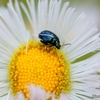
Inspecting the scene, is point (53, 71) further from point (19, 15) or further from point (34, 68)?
point (19, 15)

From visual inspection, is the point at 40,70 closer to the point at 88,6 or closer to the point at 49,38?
the point at 49,38

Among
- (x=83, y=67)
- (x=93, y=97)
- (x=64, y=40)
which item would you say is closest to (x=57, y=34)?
(x=64, y=40)

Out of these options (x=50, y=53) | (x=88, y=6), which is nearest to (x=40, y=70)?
(x=50, y=53)

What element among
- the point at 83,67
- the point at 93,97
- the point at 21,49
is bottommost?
the point at 93,97

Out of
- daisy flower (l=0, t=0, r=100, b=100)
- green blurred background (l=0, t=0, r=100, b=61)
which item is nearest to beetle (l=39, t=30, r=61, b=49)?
daisy flower (l=0, t=0, r=100, b=100)

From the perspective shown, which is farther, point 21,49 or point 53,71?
point 21,49

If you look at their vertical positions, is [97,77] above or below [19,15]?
below

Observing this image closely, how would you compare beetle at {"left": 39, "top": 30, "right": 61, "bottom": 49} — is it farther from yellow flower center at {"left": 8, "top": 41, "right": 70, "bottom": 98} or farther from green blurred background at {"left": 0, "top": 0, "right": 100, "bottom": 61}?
green blurred background at {"left": 0, "top": 0, "right": 100, "bottom": 61}

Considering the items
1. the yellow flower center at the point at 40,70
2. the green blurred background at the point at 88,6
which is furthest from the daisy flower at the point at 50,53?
the green blurred background at the point at 88,6
